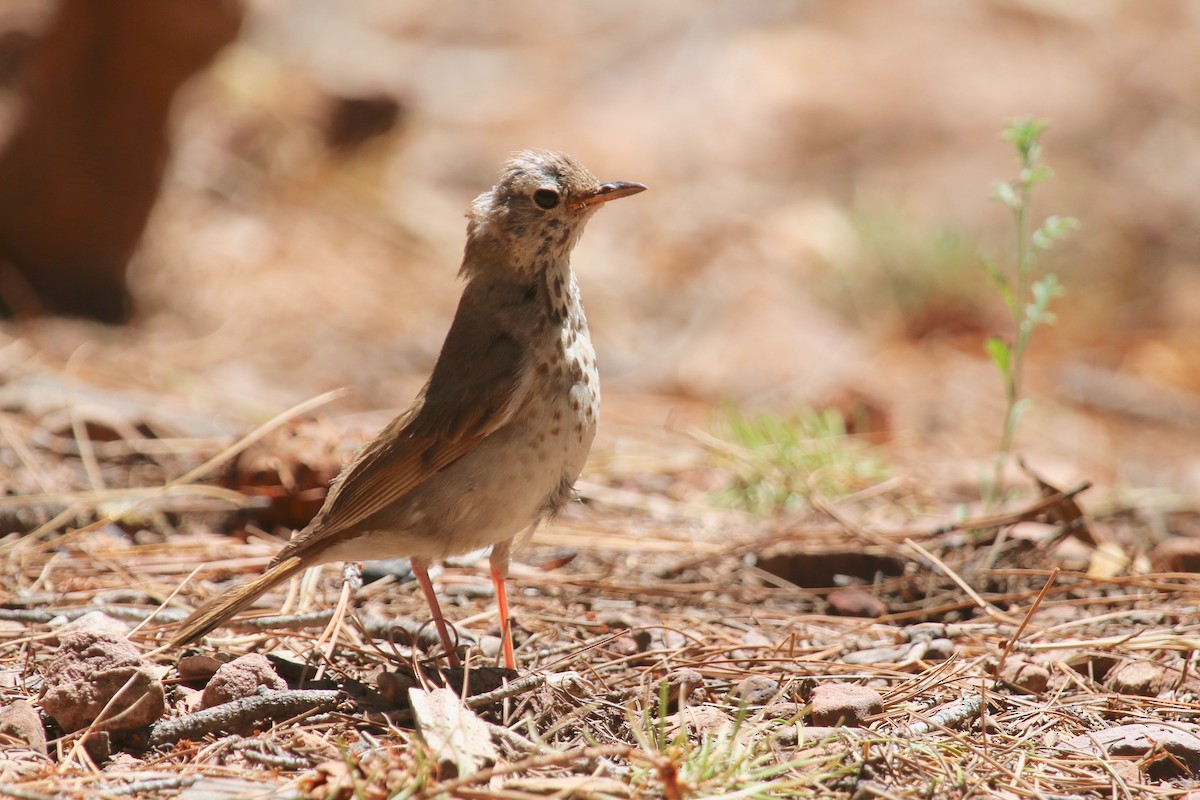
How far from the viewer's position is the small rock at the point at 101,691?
9.17 ft

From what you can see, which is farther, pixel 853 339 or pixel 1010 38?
pixel 1010 38

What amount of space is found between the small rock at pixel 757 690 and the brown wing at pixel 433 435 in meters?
1.01

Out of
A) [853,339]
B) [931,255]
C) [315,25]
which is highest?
[315,25]

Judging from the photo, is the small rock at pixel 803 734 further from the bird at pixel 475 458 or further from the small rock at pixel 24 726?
the small rock at pixel 24 726

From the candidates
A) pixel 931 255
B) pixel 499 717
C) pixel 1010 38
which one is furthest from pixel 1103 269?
pixel 499 717

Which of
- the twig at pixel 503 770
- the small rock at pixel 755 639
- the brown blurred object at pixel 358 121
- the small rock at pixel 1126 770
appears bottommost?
the small rock at pixel 755 639

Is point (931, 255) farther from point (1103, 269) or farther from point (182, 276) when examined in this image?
point (182, 276)

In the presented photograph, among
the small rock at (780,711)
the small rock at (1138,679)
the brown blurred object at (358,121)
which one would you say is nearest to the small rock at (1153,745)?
the small rock at (1138,679)

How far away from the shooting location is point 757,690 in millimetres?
3104

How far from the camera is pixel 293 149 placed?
981 centimetres

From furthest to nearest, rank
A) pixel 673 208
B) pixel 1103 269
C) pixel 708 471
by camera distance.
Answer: pixel 673 208, pixel 1103 269, pixel 708 471

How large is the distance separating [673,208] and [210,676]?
7.62 metres

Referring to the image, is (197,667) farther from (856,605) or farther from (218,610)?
(856,605)

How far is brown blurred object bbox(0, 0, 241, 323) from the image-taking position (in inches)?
262
